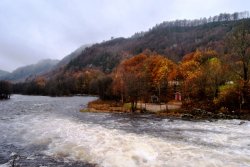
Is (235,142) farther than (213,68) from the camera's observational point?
No

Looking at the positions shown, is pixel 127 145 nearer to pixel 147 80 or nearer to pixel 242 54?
pixel 242 54

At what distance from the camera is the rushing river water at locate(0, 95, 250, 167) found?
1897 centimetres

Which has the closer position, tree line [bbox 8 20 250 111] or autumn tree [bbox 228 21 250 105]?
autumn tree [bbox 228 21 250 105]

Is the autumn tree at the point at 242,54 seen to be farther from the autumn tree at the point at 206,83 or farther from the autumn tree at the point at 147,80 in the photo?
the autumn tree at the point at 147,80

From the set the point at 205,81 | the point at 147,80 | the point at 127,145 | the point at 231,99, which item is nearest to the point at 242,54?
the point at 231,99

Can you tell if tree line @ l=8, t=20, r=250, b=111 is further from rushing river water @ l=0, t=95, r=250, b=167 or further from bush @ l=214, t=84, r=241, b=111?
rushing river water @ l=0, t=95, r=250, b=167

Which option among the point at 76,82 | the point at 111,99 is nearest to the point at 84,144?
the point at 111,99

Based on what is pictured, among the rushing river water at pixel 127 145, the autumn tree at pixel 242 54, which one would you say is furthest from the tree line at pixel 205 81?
the rushing river water at pixel 127 145

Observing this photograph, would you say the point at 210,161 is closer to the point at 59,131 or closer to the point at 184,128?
the point at 184,128

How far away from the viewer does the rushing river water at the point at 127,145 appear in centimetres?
1897

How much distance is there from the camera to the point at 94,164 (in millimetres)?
18516

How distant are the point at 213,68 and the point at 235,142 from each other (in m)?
33.1

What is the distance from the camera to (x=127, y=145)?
23.7 metres

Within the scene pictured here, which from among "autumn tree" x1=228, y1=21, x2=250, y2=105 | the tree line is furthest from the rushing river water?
the tree line
